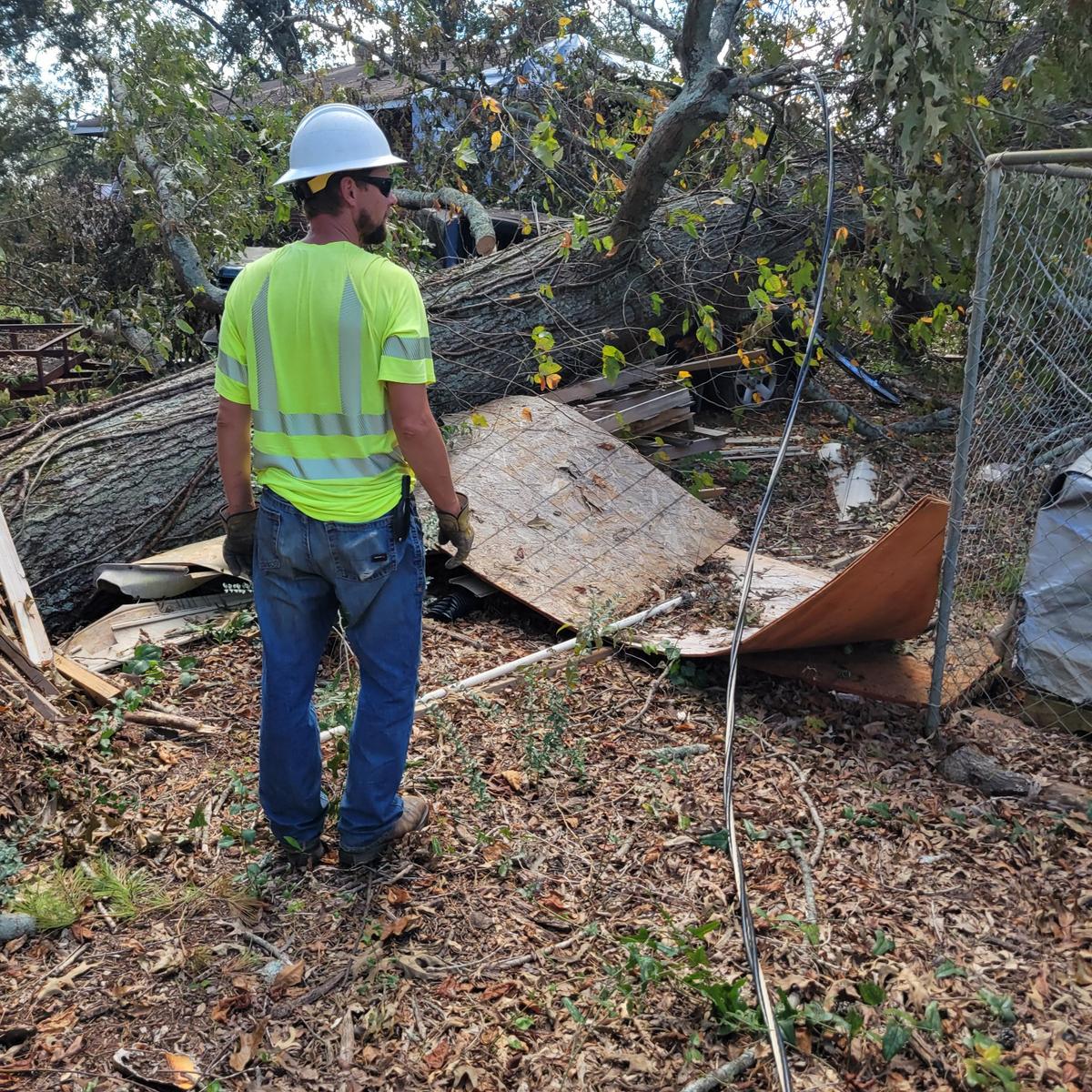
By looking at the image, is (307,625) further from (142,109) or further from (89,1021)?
(142,109)

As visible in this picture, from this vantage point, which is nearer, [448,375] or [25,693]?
[25,693]

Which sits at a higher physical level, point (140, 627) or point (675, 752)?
point (140, 627)

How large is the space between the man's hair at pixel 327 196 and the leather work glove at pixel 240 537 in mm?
916

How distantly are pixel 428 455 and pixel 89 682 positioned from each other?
215 cm

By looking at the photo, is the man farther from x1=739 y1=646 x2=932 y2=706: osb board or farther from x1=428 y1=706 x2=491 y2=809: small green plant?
x1=739 y1=646 x2=932 y2=706: osb board

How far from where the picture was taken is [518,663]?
14.0 feet

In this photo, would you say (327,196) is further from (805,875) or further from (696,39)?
(696,39)

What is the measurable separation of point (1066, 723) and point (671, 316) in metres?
4.05

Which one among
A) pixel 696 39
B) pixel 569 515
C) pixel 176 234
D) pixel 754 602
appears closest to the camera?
pixel 754 602

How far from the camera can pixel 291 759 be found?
9.26 feet

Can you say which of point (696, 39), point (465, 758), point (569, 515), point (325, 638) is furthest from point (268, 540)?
point (696, 39)

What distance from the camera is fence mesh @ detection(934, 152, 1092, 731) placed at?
11.8 ft

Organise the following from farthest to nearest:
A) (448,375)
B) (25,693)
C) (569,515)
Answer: (448,375), (569,515), (25,693)

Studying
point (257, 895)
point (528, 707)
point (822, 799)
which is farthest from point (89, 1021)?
point (822, 799)
